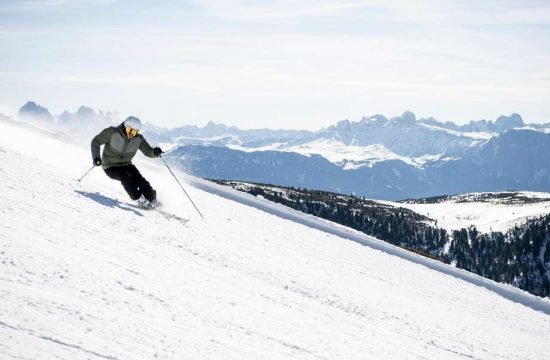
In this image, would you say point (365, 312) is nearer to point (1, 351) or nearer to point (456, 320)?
point (456, 320)

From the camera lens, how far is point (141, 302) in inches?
314

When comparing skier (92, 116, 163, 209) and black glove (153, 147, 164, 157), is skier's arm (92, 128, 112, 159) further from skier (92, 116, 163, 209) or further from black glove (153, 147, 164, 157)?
black glove (153, 147, 164, 157)

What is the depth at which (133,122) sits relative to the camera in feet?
50.2

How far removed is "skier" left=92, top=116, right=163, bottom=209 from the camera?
1530 centimetres

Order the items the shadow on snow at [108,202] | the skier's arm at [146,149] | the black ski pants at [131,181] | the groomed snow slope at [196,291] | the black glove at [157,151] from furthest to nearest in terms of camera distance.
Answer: the black glove at [157,151]
the skier's arm at [146,149]
the black ski pants at [131,181]
the shadow on snow at [108,202]
the groomed snow slope at [196,291]

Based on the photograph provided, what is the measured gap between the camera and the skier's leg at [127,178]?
51.4ft

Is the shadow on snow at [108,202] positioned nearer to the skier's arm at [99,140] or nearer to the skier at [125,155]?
the skier at [125,155]

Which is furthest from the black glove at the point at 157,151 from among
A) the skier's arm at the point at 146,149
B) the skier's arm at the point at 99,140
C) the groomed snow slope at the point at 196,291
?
the groomed snow slope at the point at 196,291

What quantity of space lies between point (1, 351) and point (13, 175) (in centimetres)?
993

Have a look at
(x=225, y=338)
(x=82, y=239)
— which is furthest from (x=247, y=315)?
(x=82, y=239)

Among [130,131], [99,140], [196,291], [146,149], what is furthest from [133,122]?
[196,291]

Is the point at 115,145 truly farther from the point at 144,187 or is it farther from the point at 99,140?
→ the point at 144,187

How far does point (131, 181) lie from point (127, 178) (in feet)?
0.49

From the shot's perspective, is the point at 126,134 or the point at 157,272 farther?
the point at 126,134
